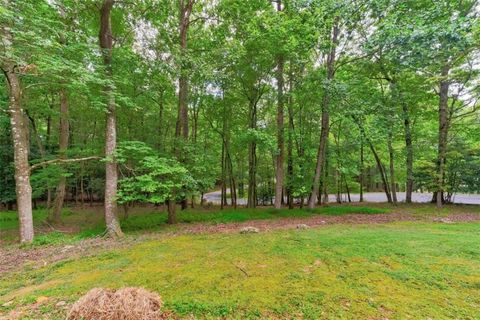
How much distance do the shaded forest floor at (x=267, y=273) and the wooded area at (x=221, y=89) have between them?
1915 mm

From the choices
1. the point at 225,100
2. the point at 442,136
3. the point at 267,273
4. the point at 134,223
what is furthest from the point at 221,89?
the point at 442,136

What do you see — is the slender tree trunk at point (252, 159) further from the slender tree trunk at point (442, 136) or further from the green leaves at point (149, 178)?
the slender tree trunk at point (442, 136)

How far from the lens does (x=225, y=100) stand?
12.0 meters

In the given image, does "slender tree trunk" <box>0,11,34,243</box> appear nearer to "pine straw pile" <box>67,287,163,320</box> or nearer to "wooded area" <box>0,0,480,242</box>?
"wooded area" <box>0,0,480,242</box>

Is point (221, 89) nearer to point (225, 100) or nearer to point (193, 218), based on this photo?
point (225, 100)

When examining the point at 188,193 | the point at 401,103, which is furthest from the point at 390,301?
the point at 401,103

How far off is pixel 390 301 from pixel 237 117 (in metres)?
11.0

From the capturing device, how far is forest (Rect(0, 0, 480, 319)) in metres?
4.95

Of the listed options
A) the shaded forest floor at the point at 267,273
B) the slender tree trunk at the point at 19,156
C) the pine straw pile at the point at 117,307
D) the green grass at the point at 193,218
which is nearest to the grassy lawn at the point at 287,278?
the shaded forest floor at the point at 267,273

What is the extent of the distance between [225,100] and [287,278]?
9887 mm

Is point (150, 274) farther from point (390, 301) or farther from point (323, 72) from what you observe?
point (323, 72)

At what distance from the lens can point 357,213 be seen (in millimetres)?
10789

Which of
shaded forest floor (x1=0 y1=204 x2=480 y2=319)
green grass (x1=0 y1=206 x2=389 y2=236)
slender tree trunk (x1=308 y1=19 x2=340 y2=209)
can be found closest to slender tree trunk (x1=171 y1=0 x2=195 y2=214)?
green grass (x1=0 y1=206 x2=389 y2=236)

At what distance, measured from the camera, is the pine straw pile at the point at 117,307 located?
100.0 inches
